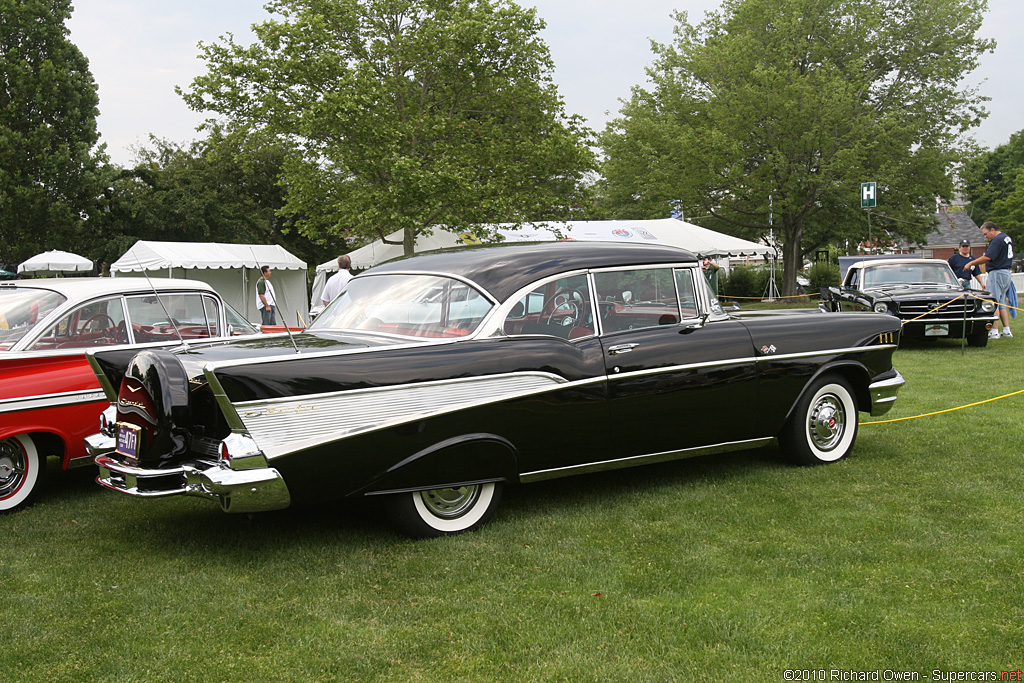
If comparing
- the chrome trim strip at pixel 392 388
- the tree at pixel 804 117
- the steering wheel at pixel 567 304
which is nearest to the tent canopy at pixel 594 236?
the tree at pixel 804 117

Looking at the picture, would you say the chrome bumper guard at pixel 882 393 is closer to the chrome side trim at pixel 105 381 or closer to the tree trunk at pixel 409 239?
the chrome side trim at pixel 105 381

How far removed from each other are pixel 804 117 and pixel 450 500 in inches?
1079

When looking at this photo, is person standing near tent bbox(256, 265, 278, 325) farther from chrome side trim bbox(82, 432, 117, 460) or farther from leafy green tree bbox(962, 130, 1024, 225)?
leafy green tree bbox(962, 130, 1024, 225)

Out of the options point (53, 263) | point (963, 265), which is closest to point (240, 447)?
point (963, 265)

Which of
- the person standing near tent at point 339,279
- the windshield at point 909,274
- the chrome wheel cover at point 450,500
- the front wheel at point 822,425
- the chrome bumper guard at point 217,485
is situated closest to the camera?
the chrome bumper guard at point 217,485

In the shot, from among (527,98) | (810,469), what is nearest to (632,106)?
(527,98)

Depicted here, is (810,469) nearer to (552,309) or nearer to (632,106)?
(552,309)

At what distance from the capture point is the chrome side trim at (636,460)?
5215 mm

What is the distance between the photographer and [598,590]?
4074 mm

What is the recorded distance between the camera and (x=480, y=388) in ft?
16.0

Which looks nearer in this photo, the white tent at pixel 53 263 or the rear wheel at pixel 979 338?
the rear wheel at pixel 979 338

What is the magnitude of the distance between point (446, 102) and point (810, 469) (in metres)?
21.4

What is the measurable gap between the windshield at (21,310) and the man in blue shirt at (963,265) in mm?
14859

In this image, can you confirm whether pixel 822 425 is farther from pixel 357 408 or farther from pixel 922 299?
pixel 922 299
